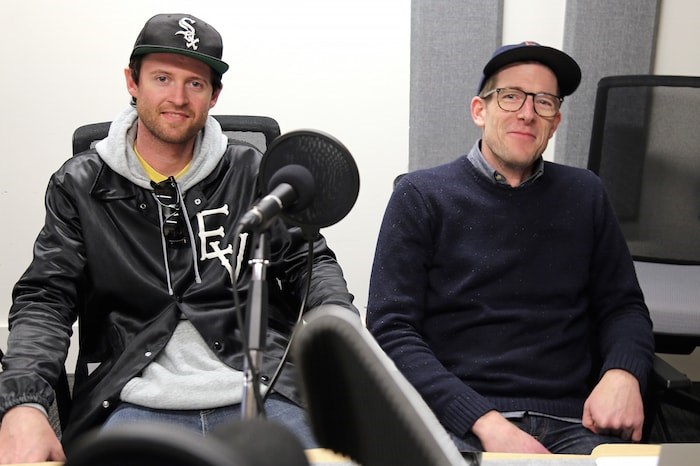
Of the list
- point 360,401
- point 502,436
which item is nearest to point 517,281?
point 502,436

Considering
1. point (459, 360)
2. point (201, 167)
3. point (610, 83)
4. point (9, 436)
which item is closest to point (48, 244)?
point (201, 167)

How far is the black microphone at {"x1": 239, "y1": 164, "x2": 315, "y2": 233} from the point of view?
0.72m

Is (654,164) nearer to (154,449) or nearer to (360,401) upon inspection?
(360,401)

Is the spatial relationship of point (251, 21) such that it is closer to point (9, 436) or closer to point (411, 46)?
point (411, 46)

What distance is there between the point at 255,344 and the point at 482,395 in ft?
3.04

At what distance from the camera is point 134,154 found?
5.21 ft

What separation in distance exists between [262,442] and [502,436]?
115cm

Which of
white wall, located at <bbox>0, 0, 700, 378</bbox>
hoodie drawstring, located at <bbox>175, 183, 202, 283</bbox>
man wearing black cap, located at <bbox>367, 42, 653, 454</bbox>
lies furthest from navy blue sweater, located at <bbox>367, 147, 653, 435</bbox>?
white wall, located at <bbox>0, 0, 700, 378</bbox>

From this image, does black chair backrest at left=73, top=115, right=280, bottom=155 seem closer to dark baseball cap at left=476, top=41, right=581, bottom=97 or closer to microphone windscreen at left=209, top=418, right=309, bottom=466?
dark baseball cap at left=476, top=41, right=581, bottom=97

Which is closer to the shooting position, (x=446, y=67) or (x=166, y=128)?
(x=166, y=128)

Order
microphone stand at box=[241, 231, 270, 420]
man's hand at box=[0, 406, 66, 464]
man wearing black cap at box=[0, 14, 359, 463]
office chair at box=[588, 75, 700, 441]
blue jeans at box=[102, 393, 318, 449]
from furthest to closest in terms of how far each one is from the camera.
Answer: office chair at box=[588, 75, 700, 441] → man wearing black cap at box=[0, 14, 359, 463] → blue jeans at box=[102, 393, 318, 449] → man's hand at box=[0, 406, 66, 464] → microphone stand at box=[241, 231, 270, 420]

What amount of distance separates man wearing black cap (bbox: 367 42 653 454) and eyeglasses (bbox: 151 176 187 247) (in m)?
0.43

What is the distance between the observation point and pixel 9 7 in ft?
8.82

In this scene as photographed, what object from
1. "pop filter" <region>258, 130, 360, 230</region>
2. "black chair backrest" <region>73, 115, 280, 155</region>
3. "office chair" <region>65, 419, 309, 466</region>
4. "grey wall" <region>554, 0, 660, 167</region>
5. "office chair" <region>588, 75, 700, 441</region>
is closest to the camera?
"office chair" <region>65, 419, 309, 466</region>
